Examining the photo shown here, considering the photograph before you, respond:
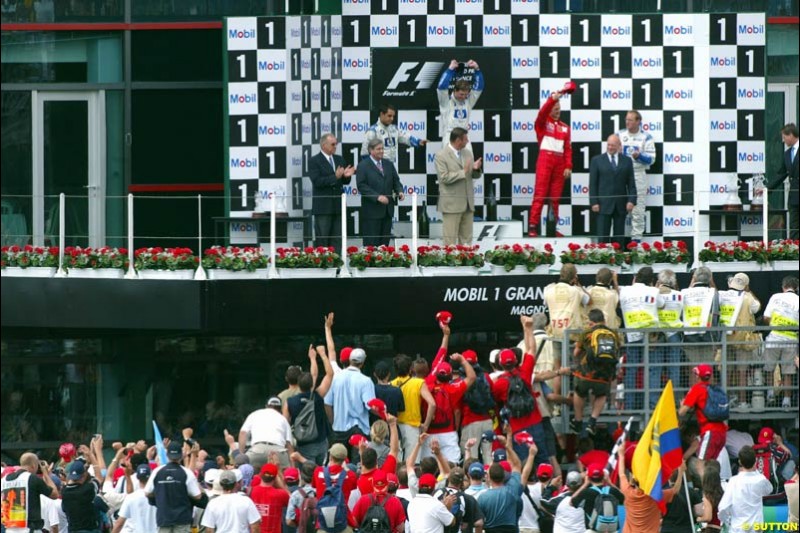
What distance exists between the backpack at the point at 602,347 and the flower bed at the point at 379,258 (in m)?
4.59

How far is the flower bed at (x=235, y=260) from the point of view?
26.2 m

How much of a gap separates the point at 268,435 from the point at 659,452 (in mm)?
4276

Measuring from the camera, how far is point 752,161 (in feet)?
95.3

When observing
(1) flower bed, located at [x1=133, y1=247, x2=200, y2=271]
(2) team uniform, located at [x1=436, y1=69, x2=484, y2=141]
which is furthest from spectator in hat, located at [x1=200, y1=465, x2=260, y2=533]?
(2) team uniform, located at [x1=436, y1=69, x2=484, y2=141]

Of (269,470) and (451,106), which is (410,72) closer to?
(451,106)

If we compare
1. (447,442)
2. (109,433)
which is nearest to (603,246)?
(447,442)

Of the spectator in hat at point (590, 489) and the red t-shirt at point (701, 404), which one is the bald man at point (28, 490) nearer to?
the spectator in hat at point (590, 489)

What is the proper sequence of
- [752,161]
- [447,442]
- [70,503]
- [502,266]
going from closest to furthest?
[70,503] < [447,442] < [502,266] < [752,161]

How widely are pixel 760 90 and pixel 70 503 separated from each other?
1289 cm

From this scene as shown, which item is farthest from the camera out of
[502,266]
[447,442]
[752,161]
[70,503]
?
[752,161]

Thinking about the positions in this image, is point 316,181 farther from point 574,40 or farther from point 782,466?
point 782,466

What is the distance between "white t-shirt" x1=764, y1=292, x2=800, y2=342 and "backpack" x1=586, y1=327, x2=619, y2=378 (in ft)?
7.84

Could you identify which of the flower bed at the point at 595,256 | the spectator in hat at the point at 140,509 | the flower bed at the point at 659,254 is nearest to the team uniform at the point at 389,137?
the flower bed at the point at 595,256

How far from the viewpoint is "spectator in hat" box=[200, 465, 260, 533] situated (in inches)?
774
